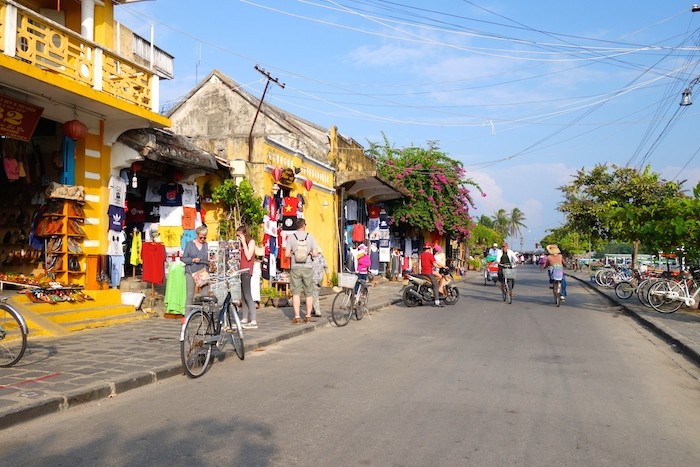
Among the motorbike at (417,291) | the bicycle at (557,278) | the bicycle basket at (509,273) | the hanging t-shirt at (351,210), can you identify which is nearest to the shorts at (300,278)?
the motorbike at (417,291)

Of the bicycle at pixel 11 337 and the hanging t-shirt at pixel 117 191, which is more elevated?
the hanging t-shirt at pixel 117 191

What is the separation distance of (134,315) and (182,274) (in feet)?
3.93

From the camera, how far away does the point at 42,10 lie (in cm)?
1175

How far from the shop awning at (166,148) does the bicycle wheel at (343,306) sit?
437cm

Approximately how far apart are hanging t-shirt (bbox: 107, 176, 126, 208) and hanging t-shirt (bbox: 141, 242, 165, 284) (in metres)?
1.03

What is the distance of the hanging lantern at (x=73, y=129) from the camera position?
1050cm

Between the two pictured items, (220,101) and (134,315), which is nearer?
(134,315)

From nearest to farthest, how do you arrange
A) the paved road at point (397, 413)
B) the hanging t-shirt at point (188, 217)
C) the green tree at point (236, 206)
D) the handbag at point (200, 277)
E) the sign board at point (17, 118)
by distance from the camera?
the paved road at point (397, 413) < the handbag at point (200, 277) < the sign board at point (17, 118) < the hanging t-shirt at point (188, 217) < the green tree at point (236, 206)

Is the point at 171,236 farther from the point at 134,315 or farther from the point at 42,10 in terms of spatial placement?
the point at 42,10

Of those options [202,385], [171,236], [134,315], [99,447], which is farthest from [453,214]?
[99,447]

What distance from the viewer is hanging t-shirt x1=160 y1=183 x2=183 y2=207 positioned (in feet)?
45.2

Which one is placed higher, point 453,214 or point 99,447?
point 453,214

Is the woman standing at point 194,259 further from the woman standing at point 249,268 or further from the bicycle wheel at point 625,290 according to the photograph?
the bicycle wheel at point 625,290

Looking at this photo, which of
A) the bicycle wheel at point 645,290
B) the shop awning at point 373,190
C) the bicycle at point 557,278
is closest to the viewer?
the bicycle wheel at point 645,290
